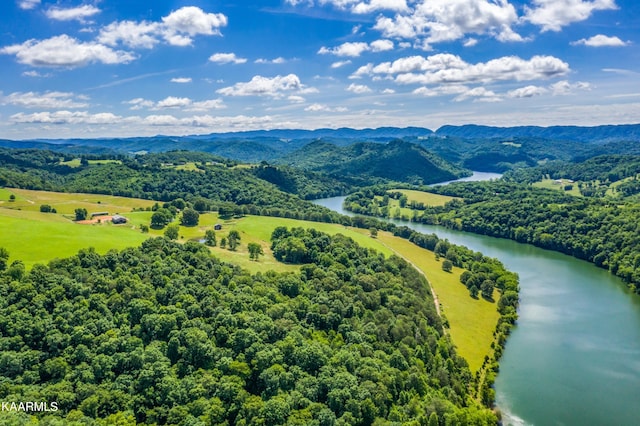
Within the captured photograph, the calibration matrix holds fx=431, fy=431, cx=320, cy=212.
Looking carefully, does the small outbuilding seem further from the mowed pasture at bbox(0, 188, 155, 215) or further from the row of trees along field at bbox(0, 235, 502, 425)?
the row of trees along field at bbox(0, 235, 502, 425)

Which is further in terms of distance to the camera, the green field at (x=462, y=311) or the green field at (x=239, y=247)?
the green field at (x=462, y=311)

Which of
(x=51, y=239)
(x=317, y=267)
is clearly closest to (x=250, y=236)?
(x=317, y=267)

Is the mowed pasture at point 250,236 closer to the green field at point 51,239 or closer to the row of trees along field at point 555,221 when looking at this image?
the green field at point 51,239

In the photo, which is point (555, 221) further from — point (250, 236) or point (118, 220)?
point (118, 220)

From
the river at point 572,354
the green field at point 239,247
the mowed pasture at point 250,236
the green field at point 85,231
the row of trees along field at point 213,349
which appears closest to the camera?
the row of trees along field at point 213,349

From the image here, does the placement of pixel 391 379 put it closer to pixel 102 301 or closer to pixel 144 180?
pixel 102 301

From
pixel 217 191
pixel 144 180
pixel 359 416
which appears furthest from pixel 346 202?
pixel 359 416

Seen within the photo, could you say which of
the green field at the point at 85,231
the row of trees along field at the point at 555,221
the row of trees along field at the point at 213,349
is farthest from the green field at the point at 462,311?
the row of trees along field at the point at 555,221
